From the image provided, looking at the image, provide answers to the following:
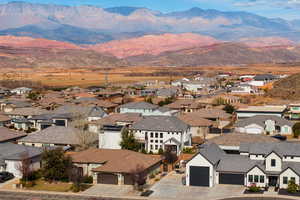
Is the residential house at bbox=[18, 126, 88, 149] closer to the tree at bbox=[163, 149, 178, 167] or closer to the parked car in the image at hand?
the parked car

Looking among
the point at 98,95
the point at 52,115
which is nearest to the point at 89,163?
the point at 52,115

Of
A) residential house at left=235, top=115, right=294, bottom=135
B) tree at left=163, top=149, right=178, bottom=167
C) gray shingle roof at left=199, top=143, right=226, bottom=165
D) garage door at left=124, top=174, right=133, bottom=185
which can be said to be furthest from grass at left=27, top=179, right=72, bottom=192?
residential house at left=235, top=115, right=294, bottom=135

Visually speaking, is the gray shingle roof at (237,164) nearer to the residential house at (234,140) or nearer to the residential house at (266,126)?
the residential house at (234,140)

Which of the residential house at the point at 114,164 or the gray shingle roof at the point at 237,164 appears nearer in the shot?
the gray shingle roof at the point at 237,164

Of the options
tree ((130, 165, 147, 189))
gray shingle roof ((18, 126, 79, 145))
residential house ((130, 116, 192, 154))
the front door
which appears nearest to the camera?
tree ((130, 165, 147, 189))

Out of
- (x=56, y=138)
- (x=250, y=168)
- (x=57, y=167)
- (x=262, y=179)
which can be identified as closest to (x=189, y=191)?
(x=250, y=168)

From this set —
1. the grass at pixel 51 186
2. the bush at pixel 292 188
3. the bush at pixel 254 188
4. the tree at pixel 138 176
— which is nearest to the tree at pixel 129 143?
the tree at pixel 138 176

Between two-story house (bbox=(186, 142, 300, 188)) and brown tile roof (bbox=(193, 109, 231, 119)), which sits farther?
brown tile roof (bbox=(193, 109, 231, 119))
